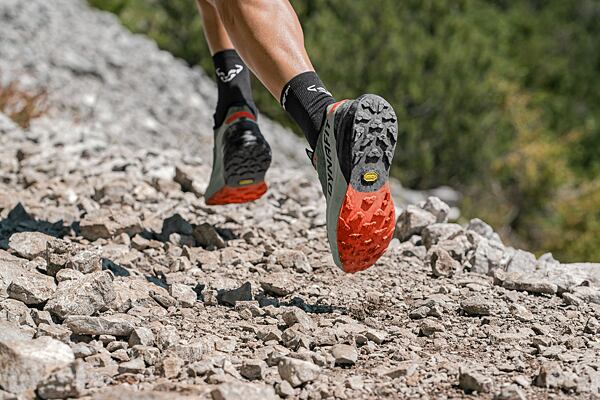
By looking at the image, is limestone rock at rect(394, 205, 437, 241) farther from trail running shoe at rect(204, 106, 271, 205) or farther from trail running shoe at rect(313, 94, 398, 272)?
trail running shoe at rect(313, 94, 398, 272)

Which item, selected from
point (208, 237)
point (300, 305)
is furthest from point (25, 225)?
point (300, 305)

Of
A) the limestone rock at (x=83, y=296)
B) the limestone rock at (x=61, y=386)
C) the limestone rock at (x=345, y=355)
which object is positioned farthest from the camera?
the limestone rock at (x=83, y=296)

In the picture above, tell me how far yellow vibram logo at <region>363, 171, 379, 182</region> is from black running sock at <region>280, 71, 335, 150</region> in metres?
0.20

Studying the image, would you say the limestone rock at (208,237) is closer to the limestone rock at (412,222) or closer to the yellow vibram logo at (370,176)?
the limestone rock at (412,222)

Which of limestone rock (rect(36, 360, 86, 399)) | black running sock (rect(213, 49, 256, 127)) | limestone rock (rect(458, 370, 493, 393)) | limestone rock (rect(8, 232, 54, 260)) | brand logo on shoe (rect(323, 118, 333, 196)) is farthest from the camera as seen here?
black running sock (rect(213, 49, 256, 127))

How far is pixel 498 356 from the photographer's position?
1959mm

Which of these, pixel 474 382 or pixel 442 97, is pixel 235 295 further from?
pixel 442 97

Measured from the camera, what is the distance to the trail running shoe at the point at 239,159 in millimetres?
2805

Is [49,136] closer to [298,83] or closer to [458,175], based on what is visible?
[298,83]

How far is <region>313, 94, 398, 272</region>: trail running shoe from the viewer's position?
2045 mm

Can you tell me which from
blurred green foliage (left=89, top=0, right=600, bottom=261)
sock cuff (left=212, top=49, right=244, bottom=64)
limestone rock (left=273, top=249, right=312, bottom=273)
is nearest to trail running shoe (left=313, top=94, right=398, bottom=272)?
limestone rock (left=273, top=249, right=312, bottom=273)

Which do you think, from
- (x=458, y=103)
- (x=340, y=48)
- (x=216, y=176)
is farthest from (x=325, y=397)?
(x=458, y=103)

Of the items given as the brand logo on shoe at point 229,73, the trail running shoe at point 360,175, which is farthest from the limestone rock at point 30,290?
the brand logo on shoe at point 229,73

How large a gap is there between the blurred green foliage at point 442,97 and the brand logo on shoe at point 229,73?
213 inches
